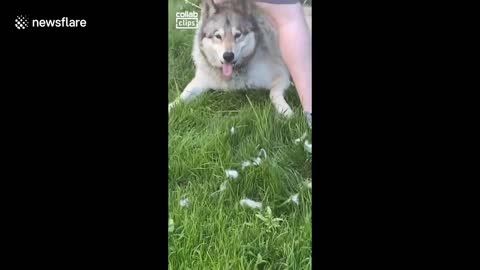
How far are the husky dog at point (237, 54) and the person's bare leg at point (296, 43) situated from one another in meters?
0.02

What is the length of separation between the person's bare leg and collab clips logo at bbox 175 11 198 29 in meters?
0.20

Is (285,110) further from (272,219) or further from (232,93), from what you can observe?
(272,219)

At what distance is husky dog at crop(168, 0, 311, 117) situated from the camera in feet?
6.54

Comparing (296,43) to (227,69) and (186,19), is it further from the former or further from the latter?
(186,19)

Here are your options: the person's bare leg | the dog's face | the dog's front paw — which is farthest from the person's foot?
the dog's front paw

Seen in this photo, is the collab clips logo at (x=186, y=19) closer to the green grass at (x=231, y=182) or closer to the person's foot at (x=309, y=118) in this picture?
the green grass at (x=231, y=182)

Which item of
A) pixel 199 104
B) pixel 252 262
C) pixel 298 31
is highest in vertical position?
pixel 298 31

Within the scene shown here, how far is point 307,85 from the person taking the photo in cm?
197

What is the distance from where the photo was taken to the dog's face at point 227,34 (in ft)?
6.53

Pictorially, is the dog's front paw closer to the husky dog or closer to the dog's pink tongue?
the husky dog

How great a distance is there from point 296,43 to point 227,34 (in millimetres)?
223

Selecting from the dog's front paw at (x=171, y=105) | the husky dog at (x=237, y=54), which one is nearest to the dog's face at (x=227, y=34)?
the husky dog at (x=237, y=54)
